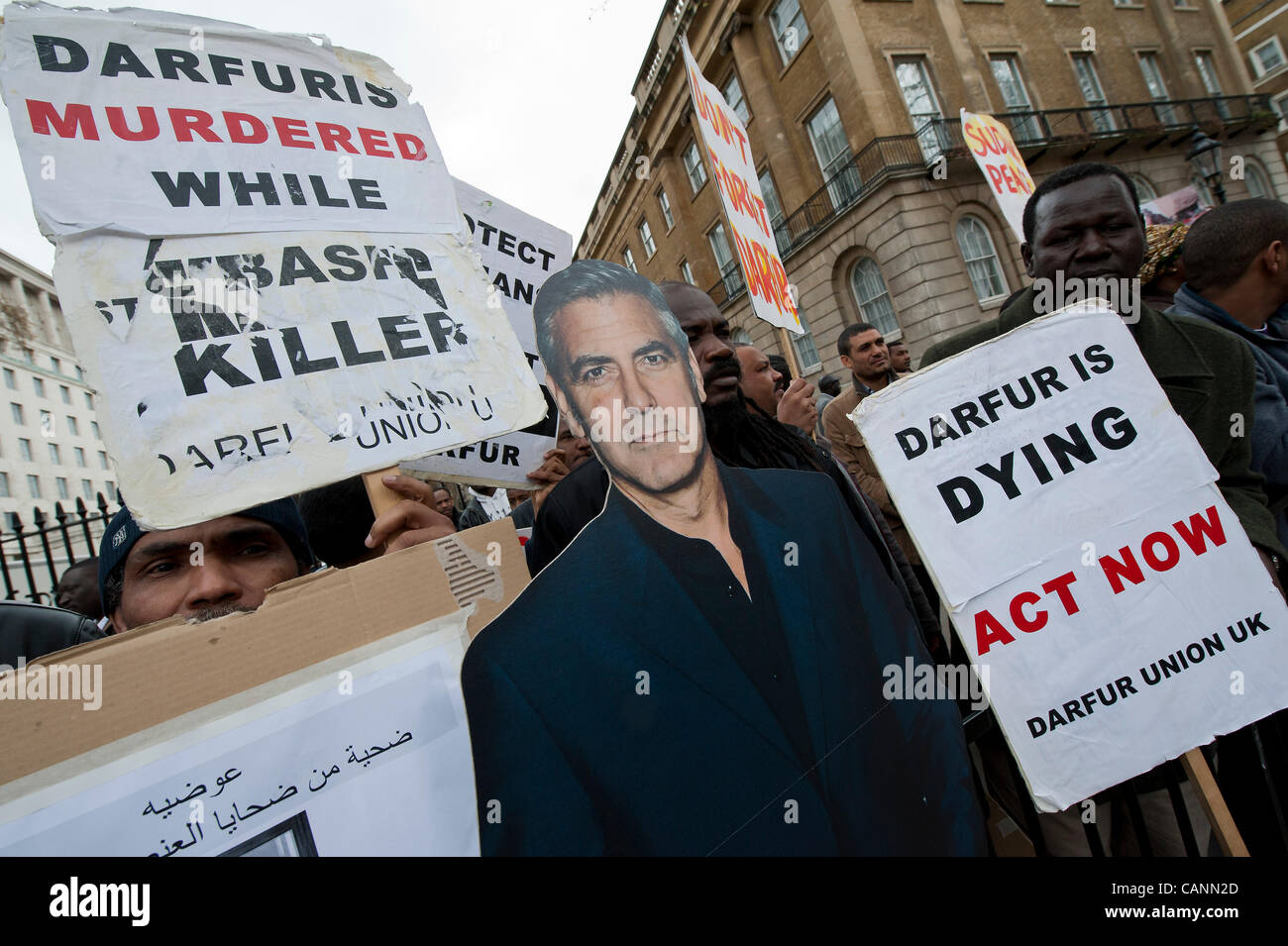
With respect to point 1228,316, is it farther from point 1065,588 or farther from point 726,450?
point 726,450

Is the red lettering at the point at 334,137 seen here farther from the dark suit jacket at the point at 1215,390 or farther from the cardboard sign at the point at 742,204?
the dark suit jacket at the point at 1215,390

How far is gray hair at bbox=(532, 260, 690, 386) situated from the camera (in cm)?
146

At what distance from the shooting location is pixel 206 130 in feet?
4.34

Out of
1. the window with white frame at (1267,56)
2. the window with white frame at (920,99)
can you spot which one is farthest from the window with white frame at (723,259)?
the window with white frame at (1267,56)

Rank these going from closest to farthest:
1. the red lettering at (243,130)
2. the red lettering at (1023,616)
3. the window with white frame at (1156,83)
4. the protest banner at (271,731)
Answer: the protest banner at (271,731) → the red lettering at (243,130) → the red lettering at (1023,616) → the window with white frame at (1156,83)

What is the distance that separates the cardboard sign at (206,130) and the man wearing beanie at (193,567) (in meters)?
0.68

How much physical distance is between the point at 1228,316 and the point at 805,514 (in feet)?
6.78

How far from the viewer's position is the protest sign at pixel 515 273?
192 centimetres

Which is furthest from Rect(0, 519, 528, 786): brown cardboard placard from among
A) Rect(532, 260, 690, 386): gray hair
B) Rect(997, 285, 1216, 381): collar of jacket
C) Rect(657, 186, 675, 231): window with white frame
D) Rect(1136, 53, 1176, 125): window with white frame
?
Rect(1136, 53, 1176, 125): window with white frame

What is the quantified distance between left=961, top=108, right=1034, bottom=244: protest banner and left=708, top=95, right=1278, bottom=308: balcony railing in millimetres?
10183

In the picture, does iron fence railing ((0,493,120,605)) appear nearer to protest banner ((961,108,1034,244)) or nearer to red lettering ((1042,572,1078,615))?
red lettering ((1042,572,1078,615))
